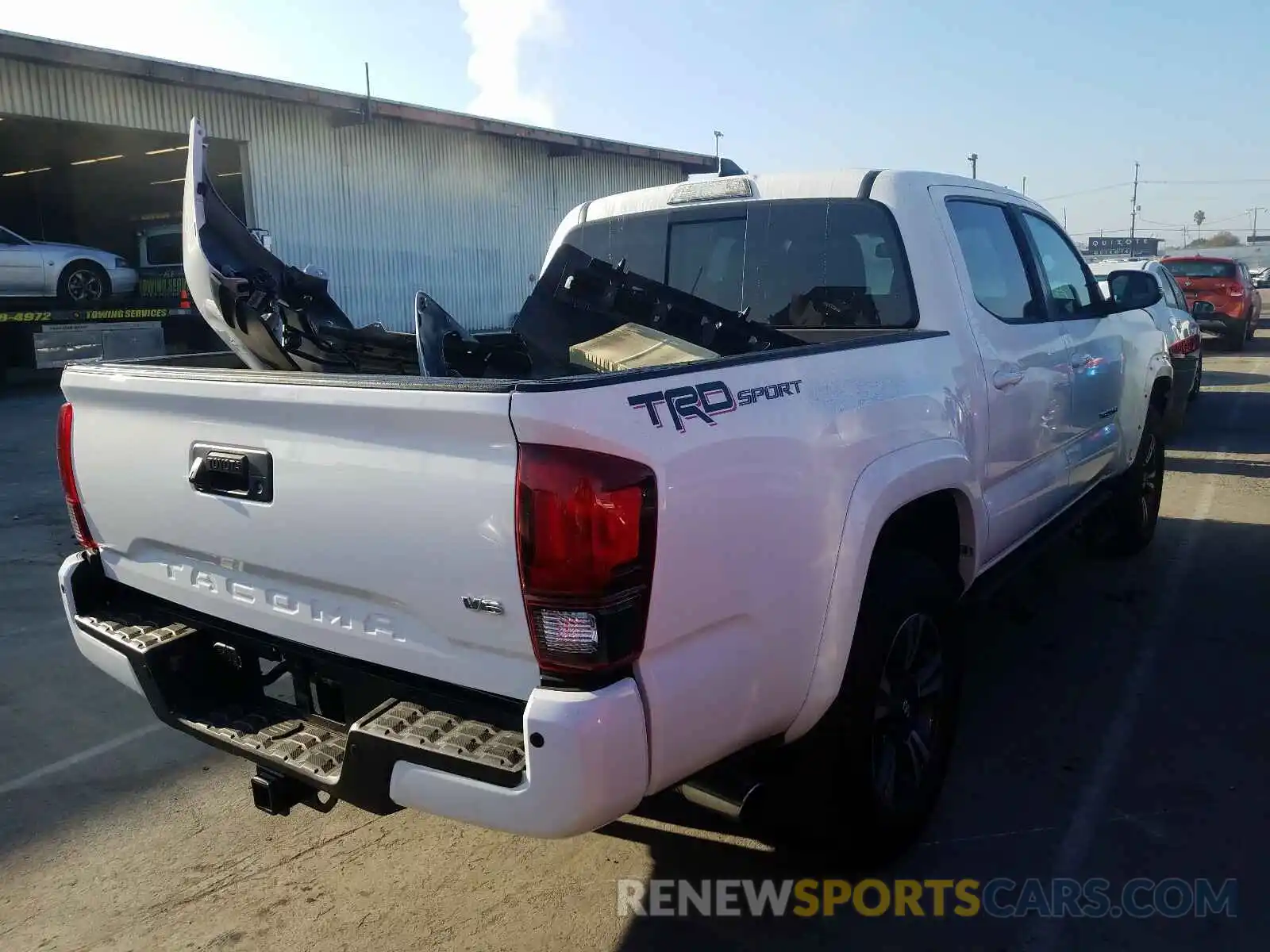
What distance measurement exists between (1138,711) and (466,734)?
3111mm

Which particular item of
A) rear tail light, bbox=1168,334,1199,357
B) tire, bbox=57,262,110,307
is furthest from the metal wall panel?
rear tail light, bbox=1168,334,1199,357

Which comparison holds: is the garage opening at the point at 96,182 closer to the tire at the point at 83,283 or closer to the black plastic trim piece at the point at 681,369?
the tire at the point at 83,283

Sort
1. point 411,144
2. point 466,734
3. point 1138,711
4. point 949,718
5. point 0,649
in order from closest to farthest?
point 466,734, point 949,718, point 1138,711, point 0,649, point 411,144

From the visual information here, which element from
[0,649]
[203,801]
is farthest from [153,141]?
[203,801]

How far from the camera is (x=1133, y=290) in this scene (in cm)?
509

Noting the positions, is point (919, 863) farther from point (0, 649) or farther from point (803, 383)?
point (0, 649)

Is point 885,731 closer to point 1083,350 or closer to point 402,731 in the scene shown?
point 402,731

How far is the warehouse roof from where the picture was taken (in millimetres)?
14875


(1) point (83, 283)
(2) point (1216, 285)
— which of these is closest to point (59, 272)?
(1) point (83, 283)

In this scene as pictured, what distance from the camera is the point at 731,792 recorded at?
2.51 metres

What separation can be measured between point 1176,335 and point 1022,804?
7.85 metres

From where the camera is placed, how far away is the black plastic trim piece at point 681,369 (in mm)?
2027

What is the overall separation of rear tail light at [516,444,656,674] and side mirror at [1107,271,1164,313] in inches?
152

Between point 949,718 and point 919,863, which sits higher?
point 949,718
